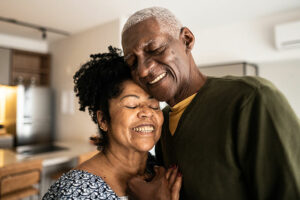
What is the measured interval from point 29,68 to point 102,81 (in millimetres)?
4193

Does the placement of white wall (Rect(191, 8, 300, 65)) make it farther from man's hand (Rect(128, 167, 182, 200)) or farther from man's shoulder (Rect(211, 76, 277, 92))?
man's hand (Rect(128, 167, 182, 200))

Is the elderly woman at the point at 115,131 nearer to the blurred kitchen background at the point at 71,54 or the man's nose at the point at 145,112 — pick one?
the man's nose at the point at 145,112

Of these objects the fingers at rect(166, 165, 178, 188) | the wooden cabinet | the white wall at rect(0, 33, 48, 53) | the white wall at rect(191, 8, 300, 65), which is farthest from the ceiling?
the fingers at rect(166, 165, 178, 188)

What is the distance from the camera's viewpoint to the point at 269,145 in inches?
27.7

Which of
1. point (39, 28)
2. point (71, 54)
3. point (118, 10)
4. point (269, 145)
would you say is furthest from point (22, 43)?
point (269, 145)

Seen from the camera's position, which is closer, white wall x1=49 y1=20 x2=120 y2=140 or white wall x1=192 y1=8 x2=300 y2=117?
white wall x1=192 y1=8 x2=300 y2=117

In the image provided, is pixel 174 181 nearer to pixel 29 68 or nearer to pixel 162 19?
pixel 162 19

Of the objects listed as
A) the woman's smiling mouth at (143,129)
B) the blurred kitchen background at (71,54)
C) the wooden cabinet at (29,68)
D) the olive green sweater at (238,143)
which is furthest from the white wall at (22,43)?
the olive green sweater at (238,143)

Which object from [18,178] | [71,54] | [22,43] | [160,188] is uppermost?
[22,43]

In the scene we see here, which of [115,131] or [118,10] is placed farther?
[118,10]

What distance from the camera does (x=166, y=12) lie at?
954 millimetres

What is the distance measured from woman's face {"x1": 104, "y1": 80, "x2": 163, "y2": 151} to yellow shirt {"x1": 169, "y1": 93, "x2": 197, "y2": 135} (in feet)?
0.17

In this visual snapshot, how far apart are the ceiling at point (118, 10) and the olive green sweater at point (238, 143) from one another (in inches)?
94.9

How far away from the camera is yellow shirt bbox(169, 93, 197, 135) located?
0.98 m
